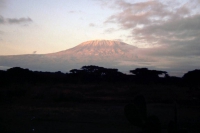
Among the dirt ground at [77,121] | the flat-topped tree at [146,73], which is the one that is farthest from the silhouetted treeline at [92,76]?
the dirt ground at [77,121]

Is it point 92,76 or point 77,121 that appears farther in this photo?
point 92,76

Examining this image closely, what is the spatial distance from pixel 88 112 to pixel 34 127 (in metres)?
4.52

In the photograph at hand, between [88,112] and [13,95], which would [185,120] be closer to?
[88,112]

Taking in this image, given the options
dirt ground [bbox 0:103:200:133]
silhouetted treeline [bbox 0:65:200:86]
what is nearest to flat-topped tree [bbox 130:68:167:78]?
silhouetted treeline [bbox 0:65:200:86]

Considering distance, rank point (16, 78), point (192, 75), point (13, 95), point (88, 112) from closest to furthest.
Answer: point (88, 112)
point (13, 95)
point (192, 75)
point (16, 78)

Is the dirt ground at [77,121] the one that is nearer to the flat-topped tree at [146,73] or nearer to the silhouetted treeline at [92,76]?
the silhouetted treeline at [92,76]

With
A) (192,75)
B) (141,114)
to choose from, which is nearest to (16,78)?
(192,75)

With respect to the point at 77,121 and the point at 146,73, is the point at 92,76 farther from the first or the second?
the point at 77,121

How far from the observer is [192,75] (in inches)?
1308

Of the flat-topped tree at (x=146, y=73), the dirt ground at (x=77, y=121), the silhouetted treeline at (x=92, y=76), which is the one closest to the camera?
the dirt ground at (x=77, y=121)

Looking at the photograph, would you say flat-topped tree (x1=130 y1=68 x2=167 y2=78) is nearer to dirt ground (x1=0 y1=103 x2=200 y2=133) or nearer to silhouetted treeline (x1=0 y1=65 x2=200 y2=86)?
silhouetted treeline (x1=0 y1=65 x2=200 y2=86)

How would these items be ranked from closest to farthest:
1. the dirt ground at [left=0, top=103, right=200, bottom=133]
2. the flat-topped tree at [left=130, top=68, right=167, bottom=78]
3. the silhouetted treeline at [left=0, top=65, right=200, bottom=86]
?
the dirt ground at [left=0, top=103, right=200, bottom=133] < the silhouetted treeline at [left=0, top=65, right=200, bottom=86] < the flat-topped tree at [left=130, top=68, right=167, bottom=78]

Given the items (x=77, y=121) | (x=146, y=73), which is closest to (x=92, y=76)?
(x=146, y=73)

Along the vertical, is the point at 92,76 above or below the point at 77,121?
above
